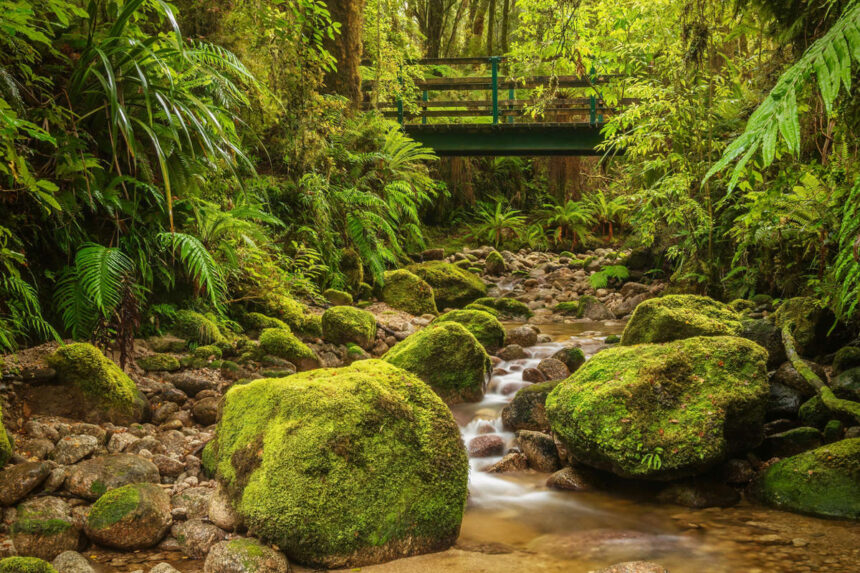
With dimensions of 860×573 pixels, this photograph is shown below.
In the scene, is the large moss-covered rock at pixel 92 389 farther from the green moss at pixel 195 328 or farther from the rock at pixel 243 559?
the rock at pixel 243 559

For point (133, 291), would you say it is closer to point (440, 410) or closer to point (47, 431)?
point (47, 431)

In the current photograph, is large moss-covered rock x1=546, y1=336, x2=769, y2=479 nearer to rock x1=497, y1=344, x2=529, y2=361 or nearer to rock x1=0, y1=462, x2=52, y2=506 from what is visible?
rock x1=497, y1=344, x2=529, y2=361

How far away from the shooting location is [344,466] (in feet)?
9.66

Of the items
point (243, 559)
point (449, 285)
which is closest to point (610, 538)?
point (243, 559)

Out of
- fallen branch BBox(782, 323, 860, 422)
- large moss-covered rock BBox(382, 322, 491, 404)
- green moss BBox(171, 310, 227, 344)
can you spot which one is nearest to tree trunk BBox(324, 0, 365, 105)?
green moss BBox(171, 310, 227, 344)

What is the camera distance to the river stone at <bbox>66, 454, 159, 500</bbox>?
116 inches

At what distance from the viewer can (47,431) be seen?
10.9ft

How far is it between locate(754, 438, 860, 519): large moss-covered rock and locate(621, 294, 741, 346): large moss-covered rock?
5.16 feet

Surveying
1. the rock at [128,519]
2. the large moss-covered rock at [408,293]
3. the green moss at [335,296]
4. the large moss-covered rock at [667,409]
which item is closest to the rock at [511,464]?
the large moss-covered rock at [667,409]

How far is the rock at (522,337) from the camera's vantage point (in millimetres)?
7305

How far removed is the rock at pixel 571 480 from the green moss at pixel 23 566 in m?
2.85

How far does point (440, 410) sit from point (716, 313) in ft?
10.8

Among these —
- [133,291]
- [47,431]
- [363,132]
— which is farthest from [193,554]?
[363,132]

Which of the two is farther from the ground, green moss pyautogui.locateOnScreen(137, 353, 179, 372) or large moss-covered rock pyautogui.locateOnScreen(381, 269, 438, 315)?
large moss-covered rock pyautogui.locateOnScreen(381, 269, 438, 315)
